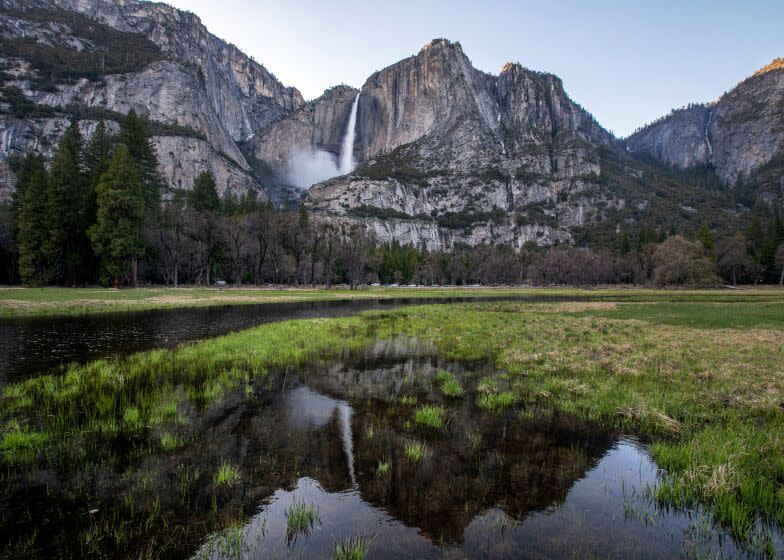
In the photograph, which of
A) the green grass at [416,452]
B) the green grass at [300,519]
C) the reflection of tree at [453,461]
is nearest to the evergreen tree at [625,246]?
the reflection of tree at [453,461]

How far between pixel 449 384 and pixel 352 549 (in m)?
8.15

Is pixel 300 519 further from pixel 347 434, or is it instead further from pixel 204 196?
pixel 204 196

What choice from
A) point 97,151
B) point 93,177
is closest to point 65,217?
point 93,177

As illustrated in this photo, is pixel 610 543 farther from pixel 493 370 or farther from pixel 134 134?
pixel 134 134

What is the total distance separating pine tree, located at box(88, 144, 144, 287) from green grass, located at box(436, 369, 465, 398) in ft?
205

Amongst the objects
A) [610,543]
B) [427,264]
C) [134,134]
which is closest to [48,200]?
[134,134]

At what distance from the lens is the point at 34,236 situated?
192ft

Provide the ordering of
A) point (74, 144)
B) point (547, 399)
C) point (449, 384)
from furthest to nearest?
point (74, 144)
point (449, 384)
point (547, 399)

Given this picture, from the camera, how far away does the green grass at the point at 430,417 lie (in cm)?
920

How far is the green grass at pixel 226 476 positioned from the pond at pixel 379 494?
0.09ft

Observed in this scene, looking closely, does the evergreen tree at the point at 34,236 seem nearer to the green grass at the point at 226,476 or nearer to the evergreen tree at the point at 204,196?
the evergreen tree at the point at 204,196

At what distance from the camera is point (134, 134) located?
73625 millimetres

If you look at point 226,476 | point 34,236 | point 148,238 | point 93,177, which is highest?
point 93,177

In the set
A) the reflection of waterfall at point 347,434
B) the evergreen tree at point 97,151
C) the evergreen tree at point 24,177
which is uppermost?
the evergreen tree at point 97,151
